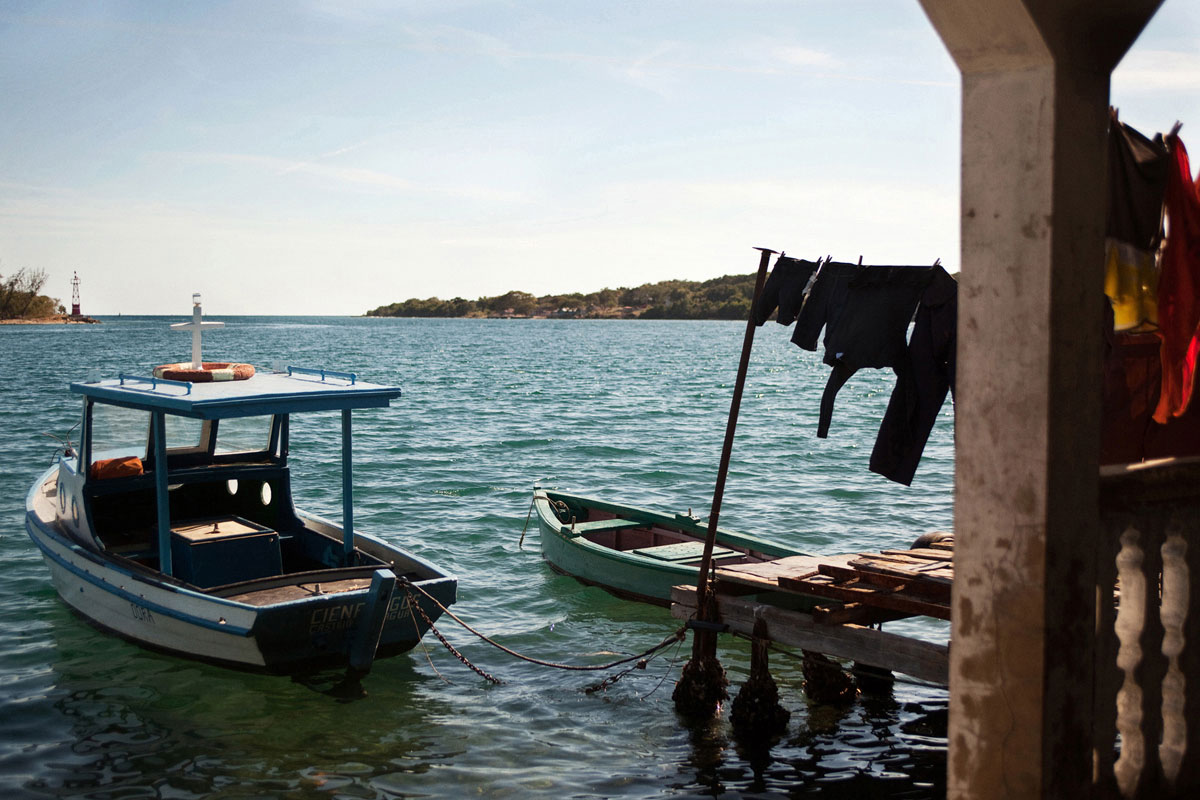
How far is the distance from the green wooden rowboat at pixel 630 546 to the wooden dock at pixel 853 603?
124 inches

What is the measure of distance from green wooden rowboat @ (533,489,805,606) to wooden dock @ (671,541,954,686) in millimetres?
3149

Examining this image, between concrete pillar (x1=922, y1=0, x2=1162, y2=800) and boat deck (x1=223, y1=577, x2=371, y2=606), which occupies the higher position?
concrete pillar (x1=922, y1=0, x2=1162, y2=800)

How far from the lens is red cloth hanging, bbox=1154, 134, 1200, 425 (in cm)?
541

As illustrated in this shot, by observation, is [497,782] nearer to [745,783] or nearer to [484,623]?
[745,783]

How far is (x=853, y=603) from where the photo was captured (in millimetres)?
A: 8289

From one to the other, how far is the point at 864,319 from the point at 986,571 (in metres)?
4.72

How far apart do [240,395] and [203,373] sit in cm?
110

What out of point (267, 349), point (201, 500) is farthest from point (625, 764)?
point (267, 349)

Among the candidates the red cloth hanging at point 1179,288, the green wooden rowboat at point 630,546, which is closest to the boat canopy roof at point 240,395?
the green wooden rowboat at point 630,546

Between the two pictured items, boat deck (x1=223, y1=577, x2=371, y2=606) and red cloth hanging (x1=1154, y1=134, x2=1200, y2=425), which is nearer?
red cloth hanging (x1=1154, y1=134, x2=1200, y2=425)

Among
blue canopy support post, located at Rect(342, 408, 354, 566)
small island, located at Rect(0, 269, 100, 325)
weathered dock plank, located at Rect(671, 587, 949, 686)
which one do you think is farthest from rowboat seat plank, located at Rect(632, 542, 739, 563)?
small island, located at Rect(0, 269, 100, 325)

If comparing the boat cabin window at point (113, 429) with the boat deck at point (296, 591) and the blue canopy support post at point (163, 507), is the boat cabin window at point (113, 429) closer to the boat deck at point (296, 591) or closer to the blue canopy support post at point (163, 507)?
the blue canopy support post at point (163, 507)

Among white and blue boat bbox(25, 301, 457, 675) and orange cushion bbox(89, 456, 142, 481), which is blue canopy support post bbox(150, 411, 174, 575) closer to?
white and blue boat bbox(25, 301, 457, 675)

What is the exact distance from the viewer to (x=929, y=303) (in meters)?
8.34
